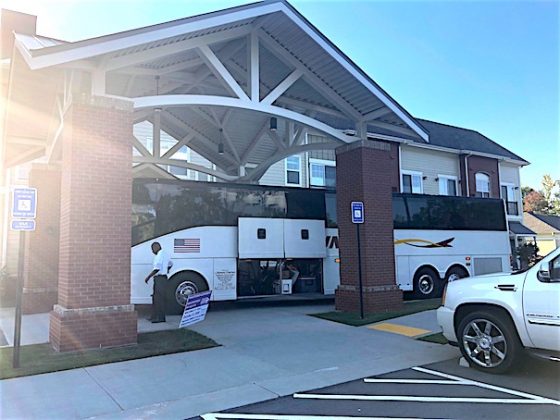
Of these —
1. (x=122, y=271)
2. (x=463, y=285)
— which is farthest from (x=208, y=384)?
(x=463, y=285)

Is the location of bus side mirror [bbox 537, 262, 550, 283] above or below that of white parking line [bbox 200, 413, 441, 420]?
above

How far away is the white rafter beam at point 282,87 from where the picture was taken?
34.2ft

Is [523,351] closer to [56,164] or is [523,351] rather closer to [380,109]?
[380,109]

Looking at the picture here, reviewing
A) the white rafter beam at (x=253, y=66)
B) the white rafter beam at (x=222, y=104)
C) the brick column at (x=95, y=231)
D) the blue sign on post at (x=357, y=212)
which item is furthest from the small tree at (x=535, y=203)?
the brick column at (x=95, y=231)

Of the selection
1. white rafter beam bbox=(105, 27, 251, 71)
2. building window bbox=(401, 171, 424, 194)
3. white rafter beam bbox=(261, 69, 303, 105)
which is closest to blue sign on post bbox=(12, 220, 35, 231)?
white rafter beam bbox=(105, 27, 251, 71)

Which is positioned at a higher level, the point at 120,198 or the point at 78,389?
the point at 120,198

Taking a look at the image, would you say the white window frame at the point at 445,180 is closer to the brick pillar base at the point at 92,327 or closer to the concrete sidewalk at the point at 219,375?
the concrete sidewalk at the point at 219,375

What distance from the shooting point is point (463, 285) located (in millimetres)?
6395

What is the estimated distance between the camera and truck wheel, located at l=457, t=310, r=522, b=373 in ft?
18.8

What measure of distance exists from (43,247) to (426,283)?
457 inches

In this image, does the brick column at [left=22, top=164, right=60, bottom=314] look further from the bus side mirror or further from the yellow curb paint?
the bus side mirror

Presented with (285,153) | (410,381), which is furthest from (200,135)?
(410,381)

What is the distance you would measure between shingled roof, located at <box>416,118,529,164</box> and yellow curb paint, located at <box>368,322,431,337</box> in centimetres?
1892

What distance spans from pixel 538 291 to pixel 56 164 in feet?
39.1
